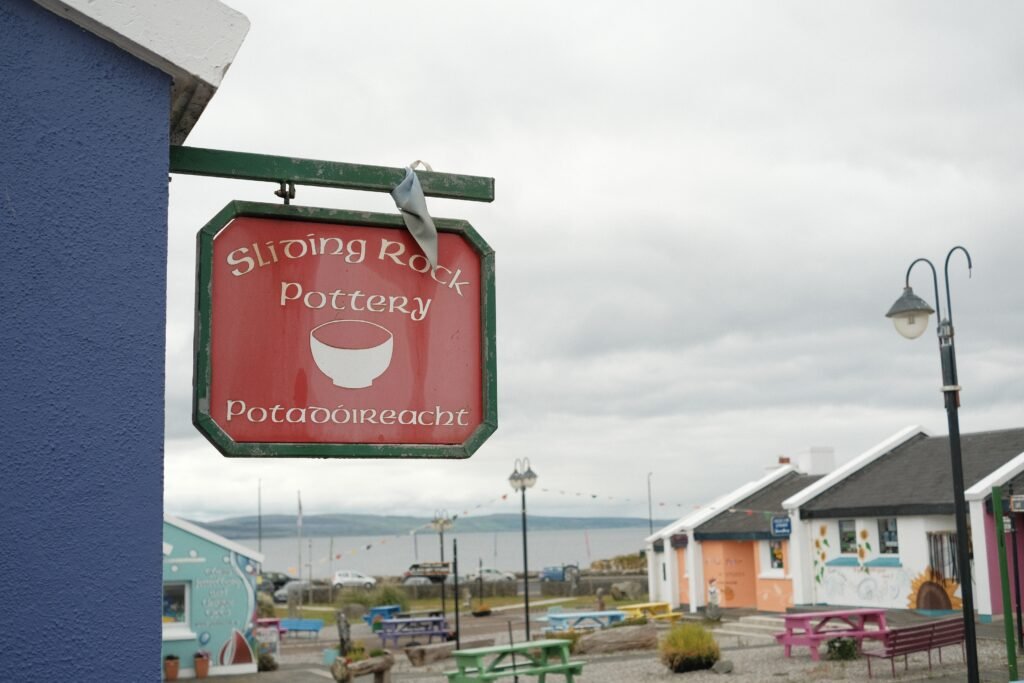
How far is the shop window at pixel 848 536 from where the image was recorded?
3008 cm

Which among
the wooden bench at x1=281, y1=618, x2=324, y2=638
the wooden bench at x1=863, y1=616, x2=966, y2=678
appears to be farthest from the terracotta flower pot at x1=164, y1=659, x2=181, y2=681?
the wooden bench at x1=863, y1=616, x2=966, y2=678

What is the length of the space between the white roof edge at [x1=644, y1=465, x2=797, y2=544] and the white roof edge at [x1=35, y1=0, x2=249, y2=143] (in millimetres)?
33789

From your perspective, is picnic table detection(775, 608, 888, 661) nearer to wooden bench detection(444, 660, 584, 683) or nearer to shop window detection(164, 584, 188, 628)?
wooden bench detection(444, 660, 584, 683)

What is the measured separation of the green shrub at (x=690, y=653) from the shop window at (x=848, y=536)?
985 centimetres

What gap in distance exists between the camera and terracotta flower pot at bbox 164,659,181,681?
23047 millimetres

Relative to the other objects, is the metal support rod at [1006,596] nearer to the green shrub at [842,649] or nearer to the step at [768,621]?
the green shrub at [842,649]

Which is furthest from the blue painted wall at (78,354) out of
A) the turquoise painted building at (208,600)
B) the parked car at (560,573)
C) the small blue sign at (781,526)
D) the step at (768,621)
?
the parked car at (560,573)

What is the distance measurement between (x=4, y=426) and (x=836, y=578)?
1171 inches

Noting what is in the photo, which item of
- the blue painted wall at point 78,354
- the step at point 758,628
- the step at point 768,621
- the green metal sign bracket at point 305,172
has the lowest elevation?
the step at point 758,628

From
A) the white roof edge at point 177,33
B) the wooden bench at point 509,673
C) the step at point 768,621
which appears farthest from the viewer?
the step at point 768,621

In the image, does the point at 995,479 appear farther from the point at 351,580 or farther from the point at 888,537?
the point at 351,580

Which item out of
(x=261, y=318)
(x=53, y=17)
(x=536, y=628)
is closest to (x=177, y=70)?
(x=53, y=17)

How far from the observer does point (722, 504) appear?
36719 millimetres

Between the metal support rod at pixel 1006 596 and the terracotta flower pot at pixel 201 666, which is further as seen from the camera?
the terracotta flower pot at pixel 201 666
